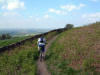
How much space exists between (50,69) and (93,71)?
3311 millimetres

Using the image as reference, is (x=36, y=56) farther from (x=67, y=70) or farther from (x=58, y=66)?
(x=67, y=70)

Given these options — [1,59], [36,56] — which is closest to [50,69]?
[36,56]

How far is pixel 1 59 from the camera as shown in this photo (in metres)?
17.4

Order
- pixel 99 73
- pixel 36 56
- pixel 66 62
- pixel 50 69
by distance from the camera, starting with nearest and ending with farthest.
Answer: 1. pixel 99 73
2. pixel 50 69
3. pixel 66 62
4. pixel 36 56

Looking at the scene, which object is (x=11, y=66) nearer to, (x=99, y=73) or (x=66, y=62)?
(x=66, y=62)

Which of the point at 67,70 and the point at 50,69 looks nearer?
the point at 67,70

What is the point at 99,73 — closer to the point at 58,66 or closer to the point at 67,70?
the point at 67,70

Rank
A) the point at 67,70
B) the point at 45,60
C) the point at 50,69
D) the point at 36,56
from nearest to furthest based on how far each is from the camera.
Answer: the point at 67,70 < the point at 50,69 < the point at 45,60 < the point at 36,56

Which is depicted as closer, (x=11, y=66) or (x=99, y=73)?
(x=99, y=73)

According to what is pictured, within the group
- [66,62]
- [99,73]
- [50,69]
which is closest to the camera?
[99,73]

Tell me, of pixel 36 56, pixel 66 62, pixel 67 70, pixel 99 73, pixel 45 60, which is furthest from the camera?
pixel 36 56

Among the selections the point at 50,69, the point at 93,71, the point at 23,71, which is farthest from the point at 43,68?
the point at 93,71

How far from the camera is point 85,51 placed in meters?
17.2

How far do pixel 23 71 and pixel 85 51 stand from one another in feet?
22.7
